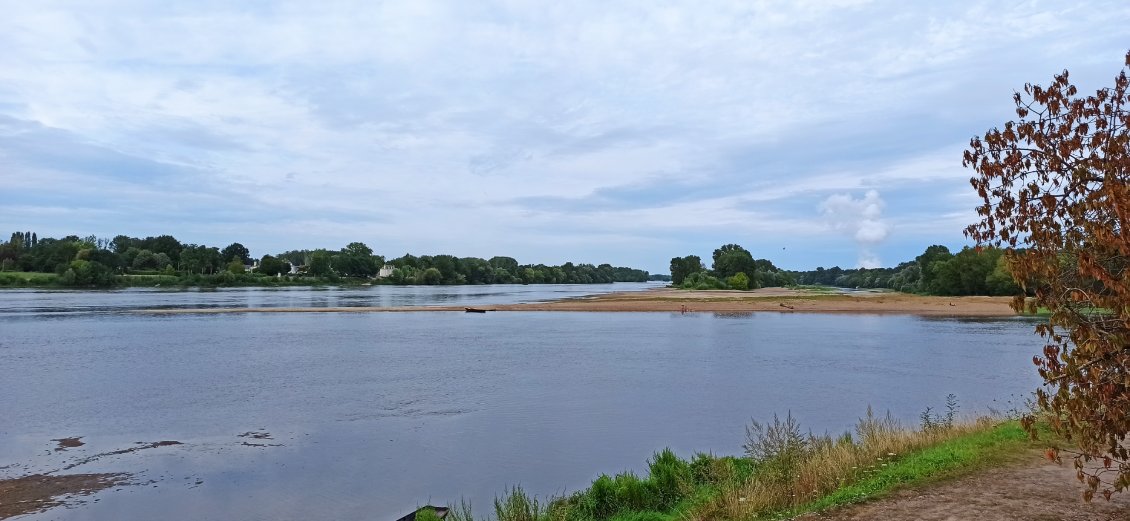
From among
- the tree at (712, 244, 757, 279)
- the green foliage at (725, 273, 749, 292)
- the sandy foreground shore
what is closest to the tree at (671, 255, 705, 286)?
the tree at (712, 244, 757, 279)

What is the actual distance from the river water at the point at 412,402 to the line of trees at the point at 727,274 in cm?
8735

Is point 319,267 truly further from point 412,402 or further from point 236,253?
point 412,402

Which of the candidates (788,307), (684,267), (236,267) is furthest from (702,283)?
(236,267)

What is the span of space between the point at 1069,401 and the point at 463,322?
171 ft

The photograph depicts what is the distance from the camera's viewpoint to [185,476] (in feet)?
44.0

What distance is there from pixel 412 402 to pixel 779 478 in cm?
1340

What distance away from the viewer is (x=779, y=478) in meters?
9.68

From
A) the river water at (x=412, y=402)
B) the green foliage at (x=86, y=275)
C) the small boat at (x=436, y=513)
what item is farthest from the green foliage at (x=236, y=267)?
the small boat at (x=436, y=513)

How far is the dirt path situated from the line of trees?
121250 mm

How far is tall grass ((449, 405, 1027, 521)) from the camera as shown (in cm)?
883

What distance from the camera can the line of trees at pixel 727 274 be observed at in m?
130

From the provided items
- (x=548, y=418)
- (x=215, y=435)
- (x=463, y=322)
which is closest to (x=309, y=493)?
(x=215, y=435)

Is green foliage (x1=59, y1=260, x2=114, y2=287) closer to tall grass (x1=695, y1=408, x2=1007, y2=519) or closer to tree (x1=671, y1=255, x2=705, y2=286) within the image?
tree (x1=671, y1=255, x2=705, y2=286)

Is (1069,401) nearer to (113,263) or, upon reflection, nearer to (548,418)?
(548,418)
